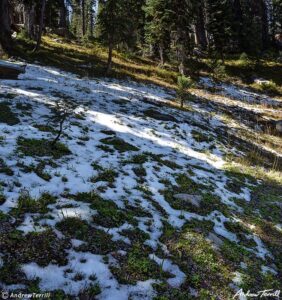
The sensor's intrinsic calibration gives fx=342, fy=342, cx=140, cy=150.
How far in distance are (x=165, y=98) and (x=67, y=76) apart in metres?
6.23

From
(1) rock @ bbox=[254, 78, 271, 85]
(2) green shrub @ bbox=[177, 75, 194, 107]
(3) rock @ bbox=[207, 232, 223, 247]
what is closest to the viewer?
(3) rock @ bbox=[207, 232, 223, 247]

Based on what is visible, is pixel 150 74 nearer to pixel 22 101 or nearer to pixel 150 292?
pixel 22 101

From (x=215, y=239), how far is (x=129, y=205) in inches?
78.8

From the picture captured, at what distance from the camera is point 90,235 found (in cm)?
618

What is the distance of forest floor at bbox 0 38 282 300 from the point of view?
534 cm

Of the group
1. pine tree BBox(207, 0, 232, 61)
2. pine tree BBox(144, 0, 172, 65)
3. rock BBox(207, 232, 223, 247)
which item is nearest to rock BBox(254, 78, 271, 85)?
pine tree BBox(207, 0, 232, 61)

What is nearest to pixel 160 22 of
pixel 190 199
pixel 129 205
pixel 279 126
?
pixel 279 126

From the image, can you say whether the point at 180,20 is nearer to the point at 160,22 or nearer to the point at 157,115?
the point at 160,22

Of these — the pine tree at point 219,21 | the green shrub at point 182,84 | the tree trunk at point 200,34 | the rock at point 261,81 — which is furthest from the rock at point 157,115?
the tree trunk at point 200,34

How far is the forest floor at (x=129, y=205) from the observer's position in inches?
210

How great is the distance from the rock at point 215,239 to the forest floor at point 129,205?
0.03 metres

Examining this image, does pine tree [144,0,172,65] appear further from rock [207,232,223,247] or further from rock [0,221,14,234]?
rock [0,221,14,234]

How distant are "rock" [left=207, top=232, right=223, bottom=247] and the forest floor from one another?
0.03 meters

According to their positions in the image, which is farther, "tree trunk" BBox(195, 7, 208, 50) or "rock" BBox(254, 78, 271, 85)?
"tree trunk" BBox(195, 7, 208, 50)
